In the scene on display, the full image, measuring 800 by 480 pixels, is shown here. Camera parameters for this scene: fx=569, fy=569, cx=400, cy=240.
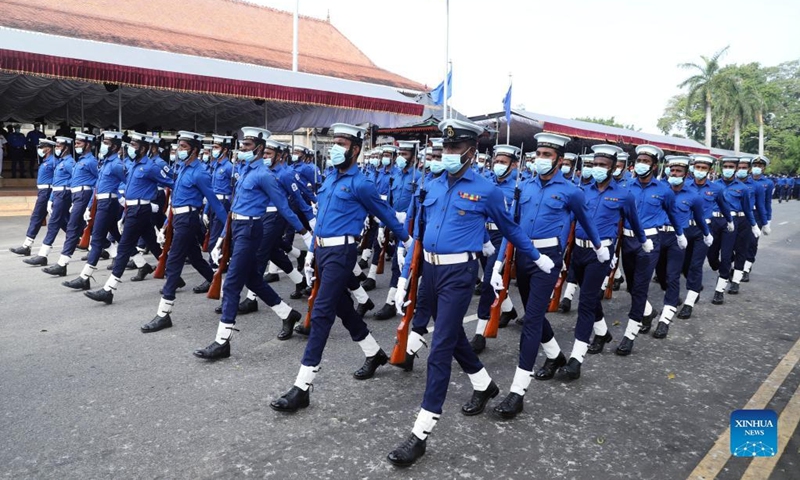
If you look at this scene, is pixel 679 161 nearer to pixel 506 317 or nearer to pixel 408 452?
pixel 506 317

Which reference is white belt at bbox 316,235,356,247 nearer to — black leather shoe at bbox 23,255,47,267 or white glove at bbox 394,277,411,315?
white glove at bbox 394,277,411,315

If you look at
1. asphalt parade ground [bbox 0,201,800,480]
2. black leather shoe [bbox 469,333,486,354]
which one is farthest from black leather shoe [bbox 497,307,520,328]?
black leather shoe [bbox 469,333,486,354]

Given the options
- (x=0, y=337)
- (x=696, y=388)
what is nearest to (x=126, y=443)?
(x=0, y=337)

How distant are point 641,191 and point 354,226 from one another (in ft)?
12.2

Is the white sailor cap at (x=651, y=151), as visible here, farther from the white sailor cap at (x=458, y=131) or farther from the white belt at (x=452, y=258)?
the white belt at (x=452, y=258)

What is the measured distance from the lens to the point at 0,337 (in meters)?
5.73

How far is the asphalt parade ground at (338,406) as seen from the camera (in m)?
3.48

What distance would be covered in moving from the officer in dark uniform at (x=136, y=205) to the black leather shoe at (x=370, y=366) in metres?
3.83

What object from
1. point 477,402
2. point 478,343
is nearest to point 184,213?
point 478,343

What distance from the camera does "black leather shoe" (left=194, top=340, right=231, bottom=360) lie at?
515cm

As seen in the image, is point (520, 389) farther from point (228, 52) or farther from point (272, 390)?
point (228, 52)

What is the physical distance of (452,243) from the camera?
378cm

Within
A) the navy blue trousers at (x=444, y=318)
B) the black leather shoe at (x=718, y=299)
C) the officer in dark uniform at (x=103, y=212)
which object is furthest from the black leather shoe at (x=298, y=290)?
the black leather shoe at (x=718, y=299)

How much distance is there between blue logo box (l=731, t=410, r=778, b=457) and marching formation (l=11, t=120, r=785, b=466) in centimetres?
139
